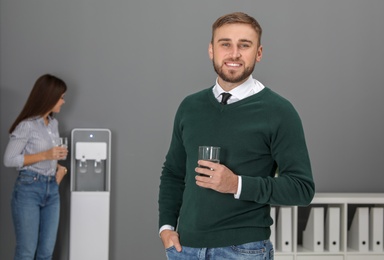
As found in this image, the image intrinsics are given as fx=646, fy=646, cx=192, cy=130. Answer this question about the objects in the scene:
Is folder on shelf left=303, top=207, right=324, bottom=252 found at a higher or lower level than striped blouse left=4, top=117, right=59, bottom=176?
lower

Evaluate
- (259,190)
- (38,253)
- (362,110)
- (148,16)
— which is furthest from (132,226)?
(259,190)

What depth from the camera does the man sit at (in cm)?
184

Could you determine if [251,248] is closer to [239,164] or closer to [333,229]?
[239,164]

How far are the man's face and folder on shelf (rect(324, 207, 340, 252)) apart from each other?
288cm

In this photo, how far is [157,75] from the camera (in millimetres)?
4941

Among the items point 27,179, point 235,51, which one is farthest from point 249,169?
point 27,179

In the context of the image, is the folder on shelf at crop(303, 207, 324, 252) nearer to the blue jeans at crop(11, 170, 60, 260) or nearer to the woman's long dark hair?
the blue jeans at crop(11, 170, 60, 260)

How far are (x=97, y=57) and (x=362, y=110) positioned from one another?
83.0 inches

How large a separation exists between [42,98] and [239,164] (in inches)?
107

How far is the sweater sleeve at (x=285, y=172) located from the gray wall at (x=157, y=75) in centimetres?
309

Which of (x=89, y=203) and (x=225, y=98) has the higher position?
(x=225, y=98)

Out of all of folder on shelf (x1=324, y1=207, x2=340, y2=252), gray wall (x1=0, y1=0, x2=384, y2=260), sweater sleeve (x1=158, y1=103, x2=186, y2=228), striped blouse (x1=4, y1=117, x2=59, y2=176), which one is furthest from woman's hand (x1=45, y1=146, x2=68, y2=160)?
sweater sleeve (x1=158, y1=103, x2=186, y2=228)

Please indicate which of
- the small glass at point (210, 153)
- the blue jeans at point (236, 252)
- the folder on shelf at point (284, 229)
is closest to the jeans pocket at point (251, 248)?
the blue jeans at point (236, 252)

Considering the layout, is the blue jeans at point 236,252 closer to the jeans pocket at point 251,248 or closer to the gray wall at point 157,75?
the jeans pocket at point 251,248
